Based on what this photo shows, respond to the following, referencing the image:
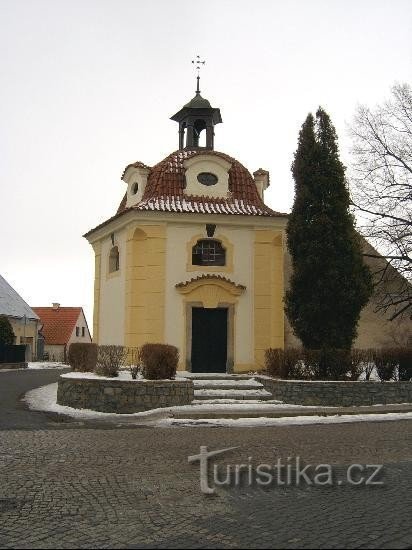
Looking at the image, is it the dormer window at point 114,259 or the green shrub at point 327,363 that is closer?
the green shrub at point 327,363

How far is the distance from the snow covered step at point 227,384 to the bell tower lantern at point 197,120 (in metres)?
10.5

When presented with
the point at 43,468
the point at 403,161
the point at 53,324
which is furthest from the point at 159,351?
the point at 53,324

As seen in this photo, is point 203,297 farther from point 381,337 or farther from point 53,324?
point 53,324

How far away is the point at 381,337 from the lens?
84.0 ft

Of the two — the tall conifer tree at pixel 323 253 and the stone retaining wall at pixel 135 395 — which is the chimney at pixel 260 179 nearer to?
the tall conifer tree at pixel 323 253

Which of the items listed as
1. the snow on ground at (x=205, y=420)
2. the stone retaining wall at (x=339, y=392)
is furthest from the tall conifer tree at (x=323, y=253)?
the snow on ground at (x=205, y=420)

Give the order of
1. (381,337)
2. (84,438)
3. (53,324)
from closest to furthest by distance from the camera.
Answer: (84,438)
(381,337)
(53,324)

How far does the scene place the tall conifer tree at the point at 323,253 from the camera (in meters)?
16.7

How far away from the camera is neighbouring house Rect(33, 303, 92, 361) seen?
2226 inches

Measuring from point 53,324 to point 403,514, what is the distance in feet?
183

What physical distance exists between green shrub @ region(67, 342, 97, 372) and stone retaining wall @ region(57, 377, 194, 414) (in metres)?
3.12

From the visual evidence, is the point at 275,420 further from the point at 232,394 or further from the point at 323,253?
the point at 323,253

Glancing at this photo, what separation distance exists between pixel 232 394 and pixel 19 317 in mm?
31559

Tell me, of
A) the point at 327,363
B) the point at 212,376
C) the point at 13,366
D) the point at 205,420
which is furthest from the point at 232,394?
the point at 13,366
